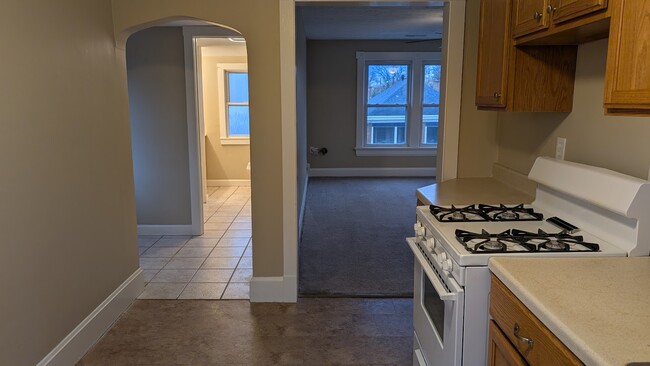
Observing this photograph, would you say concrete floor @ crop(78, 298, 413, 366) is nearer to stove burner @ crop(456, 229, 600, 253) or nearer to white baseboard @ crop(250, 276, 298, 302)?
white baseboard @ crop(250, 276, 298, 302)

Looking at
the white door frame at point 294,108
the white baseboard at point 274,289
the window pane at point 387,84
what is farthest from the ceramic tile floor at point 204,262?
the window pane at point 387,84

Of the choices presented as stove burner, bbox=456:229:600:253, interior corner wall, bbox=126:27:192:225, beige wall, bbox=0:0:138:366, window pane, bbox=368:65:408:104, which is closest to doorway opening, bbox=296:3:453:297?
window pane, bbox=368:65:408:104

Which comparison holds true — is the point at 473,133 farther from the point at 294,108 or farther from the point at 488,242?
the point at 488,242

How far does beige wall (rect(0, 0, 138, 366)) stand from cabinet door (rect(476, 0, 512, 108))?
2099 millimetres

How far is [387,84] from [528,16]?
6.46 metres

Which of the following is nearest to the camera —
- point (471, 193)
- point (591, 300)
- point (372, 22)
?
point (591, 300)

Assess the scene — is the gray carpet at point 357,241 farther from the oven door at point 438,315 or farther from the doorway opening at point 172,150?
the oven door at point 438,315

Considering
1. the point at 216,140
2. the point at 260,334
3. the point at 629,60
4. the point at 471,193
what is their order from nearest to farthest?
the point at 629,60 < the point at 471,193 < the point at 260,334 < the point at 216,140

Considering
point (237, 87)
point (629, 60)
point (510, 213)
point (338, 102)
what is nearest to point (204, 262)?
point (510, 213)

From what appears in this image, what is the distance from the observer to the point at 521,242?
1.67 m

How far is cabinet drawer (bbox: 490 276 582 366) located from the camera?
1136 mm

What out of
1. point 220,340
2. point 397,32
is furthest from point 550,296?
point 397,32

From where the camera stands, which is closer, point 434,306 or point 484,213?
point 434,306

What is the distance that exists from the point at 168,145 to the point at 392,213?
264 cm
